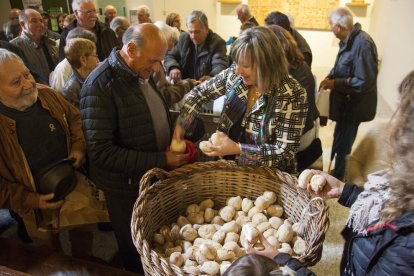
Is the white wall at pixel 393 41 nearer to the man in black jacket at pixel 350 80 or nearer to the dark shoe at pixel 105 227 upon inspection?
the man in black jacket at pixel 350 80

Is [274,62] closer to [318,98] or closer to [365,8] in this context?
[318,98]

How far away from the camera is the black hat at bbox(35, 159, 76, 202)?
155 cm

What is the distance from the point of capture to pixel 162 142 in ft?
5.28

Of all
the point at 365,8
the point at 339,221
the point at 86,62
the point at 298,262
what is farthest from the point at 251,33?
the point at 365,8

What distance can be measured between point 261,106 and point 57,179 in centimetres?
104

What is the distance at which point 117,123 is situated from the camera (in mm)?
1424

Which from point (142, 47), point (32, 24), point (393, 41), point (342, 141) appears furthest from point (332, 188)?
point (393, 41)

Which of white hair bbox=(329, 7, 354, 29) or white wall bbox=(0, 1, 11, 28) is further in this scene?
white wall bbox=(0, 1, 11, 28)

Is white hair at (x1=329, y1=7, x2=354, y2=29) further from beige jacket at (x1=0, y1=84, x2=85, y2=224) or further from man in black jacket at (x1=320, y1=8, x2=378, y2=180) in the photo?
beige jacket at (x1=0, y1=84, x2=85, y2=224)

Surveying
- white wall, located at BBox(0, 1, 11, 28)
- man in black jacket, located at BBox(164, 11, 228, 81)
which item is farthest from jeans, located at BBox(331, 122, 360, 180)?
white wall, located at BBox(0, 1, 11, 28)

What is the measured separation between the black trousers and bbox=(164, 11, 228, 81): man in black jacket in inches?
56.5

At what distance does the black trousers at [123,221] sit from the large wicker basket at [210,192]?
23 centimetres

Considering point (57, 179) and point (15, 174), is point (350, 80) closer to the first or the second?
point (57, 179)

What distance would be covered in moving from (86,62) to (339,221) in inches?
86.4
